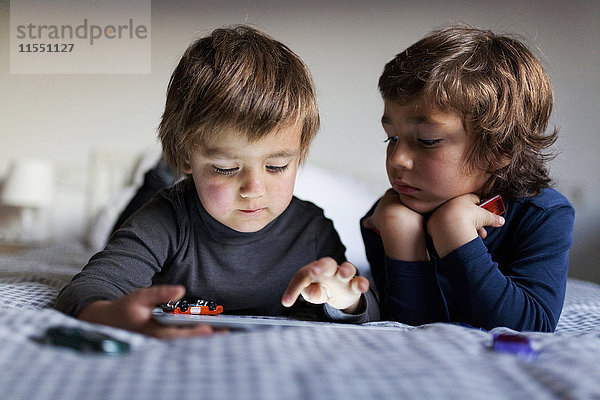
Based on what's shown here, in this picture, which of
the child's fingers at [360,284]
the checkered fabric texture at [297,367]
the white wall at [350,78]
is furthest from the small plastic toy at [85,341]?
the white wall at [350,78]

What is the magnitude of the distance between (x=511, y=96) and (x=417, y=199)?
0.21m

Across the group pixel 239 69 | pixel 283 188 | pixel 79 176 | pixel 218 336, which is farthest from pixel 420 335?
pixel 79 176

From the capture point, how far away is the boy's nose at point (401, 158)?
84 cm

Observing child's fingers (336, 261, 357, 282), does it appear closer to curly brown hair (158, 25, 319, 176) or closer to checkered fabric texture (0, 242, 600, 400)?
checkered fabric texture (0, 242, 600, 400)

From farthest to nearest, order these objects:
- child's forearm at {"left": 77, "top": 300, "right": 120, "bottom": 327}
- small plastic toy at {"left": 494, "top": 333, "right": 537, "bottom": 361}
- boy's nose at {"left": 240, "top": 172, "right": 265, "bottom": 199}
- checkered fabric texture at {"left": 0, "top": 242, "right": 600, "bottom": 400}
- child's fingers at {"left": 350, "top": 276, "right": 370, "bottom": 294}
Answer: boy's nose at {"left": 240, "top": 172, "right": 265, "bottom": 199}, child's fingers at {"left": 350, "top": 276, "right": 370, "bottom": 294}, child's forearm at {"left": 77, "top": 300, "right": 120, "bottom": 327}, small plastic toy at {"left": 494, "top": 333, "right": 537, "bottom": 361}, checkered fabric texture at {"left": 0, "top": 242, "right": 600, "bottom": 400}

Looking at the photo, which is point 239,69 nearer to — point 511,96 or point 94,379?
point 511,96

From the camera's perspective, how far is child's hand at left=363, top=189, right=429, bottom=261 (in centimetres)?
87

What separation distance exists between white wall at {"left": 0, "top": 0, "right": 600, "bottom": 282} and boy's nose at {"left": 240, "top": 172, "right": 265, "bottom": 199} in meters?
0.78

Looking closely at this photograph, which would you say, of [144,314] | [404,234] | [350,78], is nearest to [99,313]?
[144,314]

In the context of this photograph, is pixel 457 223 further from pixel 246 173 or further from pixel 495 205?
pixel 246 173

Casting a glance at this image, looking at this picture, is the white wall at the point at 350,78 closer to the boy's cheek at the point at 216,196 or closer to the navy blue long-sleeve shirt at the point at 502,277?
the boy's cheek at the point at 216,196

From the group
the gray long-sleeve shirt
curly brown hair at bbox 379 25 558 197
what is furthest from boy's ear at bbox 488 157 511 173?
the gray long-sleeve shirt

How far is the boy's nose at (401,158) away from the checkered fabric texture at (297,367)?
0.35m

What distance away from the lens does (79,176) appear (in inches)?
87.7
